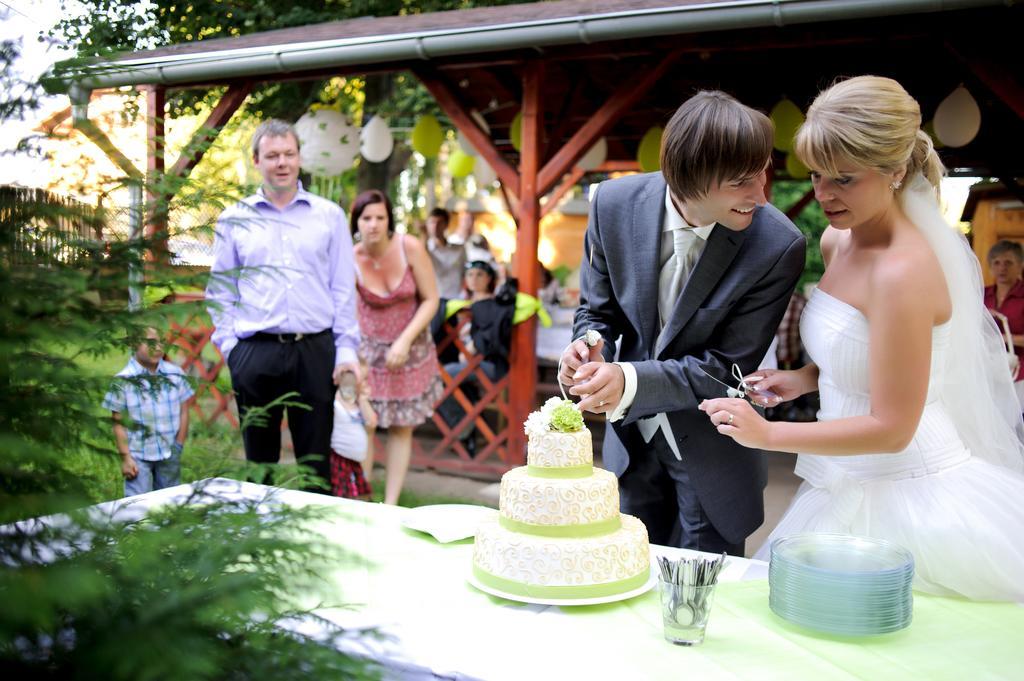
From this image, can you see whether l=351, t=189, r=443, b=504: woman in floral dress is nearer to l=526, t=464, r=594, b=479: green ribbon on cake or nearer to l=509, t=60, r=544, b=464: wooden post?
l=509, t=60, r=544, b=464: wooden post

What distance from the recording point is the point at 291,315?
3.85 m

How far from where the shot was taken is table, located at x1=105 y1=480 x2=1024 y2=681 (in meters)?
1.53

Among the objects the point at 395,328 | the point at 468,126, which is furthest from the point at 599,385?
the point at 468,126

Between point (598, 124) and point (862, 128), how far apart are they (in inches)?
167

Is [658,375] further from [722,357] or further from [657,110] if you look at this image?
[657,110]

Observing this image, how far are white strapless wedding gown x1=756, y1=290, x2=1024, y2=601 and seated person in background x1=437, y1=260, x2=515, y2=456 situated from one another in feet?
15.2

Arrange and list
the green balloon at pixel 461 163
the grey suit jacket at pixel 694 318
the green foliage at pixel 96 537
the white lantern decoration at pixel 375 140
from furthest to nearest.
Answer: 1. the green balloon at pixel 461 163
2. the white lantern decoration at pixel 375 140
3. the grey suit jacket at pixel 694 318
4. the green foliage at pixel 96 537

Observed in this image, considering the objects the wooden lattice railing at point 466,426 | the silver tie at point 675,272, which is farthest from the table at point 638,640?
the wooden lattice railing at point 466,426

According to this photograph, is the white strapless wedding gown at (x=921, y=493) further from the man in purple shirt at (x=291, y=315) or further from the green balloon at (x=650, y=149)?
the green balloon at (x=650, y=149)

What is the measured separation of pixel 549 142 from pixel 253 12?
16.0 ft

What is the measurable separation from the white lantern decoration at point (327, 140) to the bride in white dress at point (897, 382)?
19.5ft

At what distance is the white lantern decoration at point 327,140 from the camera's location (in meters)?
7.50

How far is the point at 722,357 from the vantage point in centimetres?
232

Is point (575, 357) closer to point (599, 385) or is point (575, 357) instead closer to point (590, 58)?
point (599, 385)
